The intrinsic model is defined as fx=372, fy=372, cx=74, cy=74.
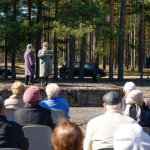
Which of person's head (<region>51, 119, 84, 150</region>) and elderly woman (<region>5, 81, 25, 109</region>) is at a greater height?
person's head (<region>51, 119, 84, 150</region>)

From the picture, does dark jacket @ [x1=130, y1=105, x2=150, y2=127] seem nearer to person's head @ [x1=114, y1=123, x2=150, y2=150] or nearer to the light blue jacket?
the light blue jacket

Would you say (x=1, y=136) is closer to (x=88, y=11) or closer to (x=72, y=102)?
(x=72, y=102)

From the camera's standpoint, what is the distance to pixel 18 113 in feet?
18.6

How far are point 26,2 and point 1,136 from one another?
32805mm

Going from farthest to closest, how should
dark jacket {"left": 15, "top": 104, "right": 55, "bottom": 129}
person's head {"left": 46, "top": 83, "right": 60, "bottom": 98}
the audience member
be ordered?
person's head {"left": 46, "top": 83, "right": 60, "bottom": 98}, dark jacket {"left": 15, "top": 104, "right": 55, "bottom": 129}, the audience member

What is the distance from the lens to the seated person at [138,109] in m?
5.94

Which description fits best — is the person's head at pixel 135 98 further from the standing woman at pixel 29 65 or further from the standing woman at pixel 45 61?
the standing woman at pixel 29 65

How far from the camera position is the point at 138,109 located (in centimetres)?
602

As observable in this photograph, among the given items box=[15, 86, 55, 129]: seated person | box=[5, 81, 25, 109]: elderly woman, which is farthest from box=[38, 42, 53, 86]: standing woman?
box=[15, 86, 55, 129]: seated person

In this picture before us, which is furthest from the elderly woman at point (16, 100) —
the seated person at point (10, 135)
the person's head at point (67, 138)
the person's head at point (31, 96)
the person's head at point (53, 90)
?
the person's head at point (67, 138)

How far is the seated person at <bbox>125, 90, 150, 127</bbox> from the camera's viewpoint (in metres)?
5.94

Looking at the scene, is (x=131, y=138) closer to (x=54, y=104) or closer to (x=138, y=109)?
(x=138, y=109)

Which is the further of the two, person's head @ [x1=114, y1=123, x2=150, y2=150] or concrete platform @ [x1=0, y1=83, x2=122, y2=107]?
concrete platform @ [x1=0, y1=83, x2=122, y2=107]

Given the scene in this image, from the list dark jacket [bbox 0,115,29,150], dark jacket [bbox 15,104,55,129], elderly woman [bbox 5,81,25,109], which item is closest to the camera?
dark jacket [bbox 0,115,29,150]
